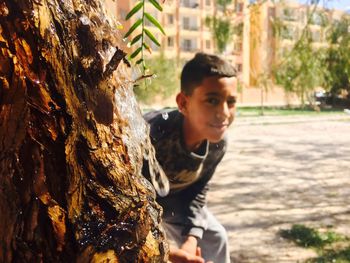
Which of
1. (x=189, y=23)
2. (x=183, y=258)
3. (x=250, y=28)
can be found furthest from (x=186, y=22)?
(x=183, y=258)

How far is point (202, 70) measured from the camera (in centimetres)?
139

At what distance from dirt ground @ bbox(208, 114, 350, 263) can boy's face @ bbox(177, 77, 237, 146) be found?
5.54ft

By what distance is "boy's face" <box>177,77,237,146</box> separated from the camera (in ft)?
3.99

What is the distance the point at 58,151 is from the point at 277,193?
4.44 m

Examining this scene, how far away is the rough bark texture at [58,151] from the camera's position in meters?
0.37

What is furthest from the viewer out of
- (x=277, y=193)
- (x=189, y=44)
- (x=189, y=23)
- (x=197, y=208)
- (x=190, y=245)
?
(x=189, y=44)

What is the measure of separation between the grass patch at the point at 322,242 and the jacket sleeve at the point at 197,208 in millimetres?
1435

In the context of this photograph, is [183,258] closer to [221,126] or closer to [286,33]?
[221,126]

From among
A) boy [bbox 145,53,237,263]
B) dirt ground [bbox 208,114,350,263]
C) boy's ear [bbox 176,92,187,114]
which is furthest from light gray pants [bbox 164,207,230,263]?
dirt ground [bbox 208,114,350,263]

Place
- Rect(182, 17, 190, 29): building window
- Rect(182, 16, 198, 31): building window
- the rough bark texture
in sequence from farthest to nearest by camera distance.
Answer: Rect(182, 16, 198, 31): building window < Rect(182, 17, 190, 29): building window < the rough bark texture

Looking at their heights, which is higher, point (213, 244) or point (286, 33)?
point (286, 33)

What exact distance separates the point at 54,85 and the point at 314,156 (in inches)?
291

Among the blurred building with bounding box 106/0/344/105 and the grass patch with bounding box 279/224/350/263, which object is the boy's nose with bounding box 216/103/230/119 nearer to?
the blurred building with bounding box 106/0/344/105

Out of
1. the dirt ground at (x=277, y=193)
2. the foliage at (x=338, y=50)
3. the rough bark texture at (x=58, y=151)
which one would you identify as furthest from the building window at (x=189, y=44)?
the rough bark texture at (x=58, y=151)
